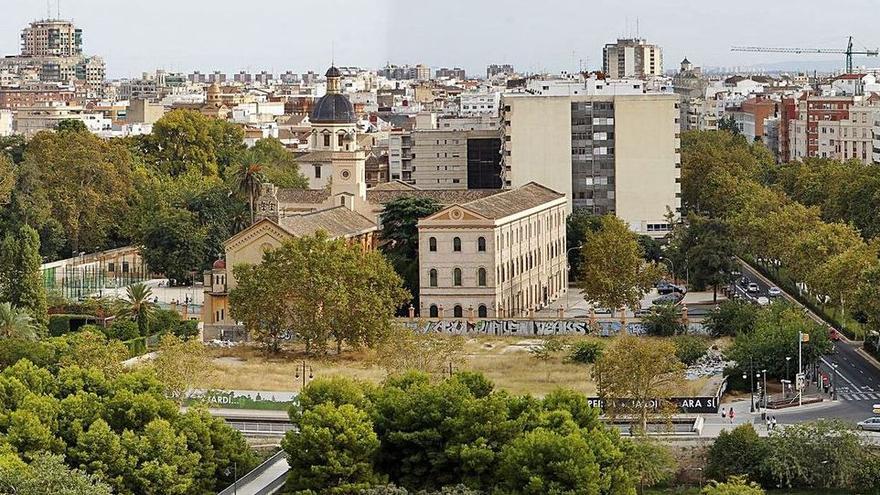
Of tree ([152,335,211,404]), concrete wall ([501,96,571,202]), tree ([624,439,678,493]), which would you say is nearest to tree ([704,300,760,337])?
tree ([624,439,678,493])

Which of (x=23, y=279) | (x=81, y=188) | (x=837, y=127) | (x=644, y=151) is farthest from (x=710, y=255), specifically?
(x=837, y=127)

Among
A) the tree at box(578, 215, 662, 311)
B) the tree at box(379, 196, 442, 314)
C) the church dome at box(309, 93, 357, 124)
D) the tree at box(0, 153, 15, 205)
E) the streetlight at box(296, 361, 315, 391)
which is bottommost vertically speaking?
the streetlight at box(296, 361, 315, 391)

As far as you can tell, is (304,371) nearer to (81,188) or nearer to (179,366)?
(179,366)

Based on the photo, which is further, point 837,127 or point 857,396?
point 837,127

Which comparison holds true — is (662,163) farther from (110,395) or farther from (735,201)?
(110,395)

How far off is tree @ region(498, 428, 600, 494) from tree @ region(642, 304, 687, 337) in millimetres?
17390

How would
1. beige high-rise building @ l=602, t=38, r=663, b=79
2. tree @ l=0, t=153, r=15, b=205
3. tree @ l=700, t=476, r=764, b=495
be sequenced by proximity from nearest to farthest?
1. tree @ l=700, t=476, r=764, b=495
2. tree @ l=0, t=153, r=15, b=205
3. beige high-rise building @ l=602, t=38, r=663, b=79

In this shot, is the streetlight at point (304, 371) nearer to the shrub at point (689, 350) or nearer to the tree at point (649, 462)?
A: the shrub at point (689, 350)

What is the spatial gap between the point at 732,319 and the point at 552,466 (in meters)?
17.7

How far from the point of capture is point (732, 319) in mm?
49750

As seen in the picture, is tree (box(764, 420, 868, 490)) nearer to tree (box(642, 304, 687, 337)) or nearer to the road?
the road

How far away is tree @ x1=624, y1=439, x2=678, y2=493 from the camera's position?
35125mm

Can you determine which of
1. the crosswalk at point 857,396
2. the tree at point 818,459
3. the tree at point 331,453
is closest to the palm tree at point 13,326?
the tree at point 331,453

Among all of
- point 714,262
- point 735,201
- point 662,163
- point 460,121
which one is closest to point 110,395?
point 714,262
